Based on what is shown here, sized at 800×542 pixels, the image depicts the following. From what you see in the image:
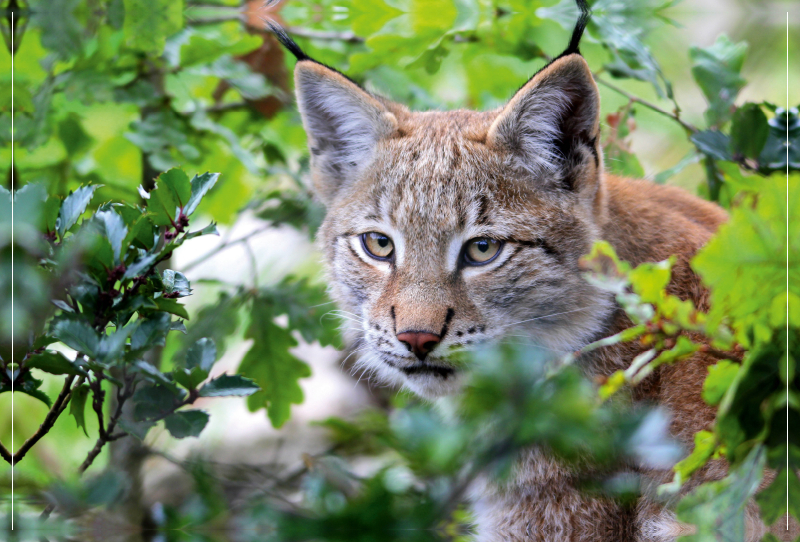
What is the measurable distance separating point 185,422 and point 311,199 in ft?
6.94

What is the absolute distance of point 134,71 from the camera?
10.4 ft

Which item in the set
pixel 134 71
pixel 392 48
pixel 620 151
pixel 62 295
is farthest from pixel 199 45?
pixel 620 151

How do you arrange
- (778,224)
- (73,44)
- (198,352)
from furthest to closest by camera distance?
(73,44), (198,352), (778,224)

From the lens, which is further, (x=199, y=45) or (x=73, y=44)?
(x=199, y=45)

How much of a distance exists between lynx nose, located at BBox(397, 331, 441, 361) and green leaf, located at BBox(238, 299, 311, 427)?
3.49 ft

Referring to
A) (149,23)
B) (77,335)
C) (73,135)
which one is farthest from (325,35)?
(77,335)

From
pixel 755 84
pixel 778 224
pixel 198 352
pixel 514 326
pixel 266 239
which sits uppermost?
pixel 778 224

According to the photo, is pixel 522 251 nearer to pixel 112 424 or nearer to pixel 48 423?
pixel 112 424

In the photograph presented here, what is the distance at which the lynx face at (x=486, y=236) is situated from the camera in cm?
240

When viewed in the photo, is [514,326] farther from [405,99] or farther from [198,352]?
[405,99]

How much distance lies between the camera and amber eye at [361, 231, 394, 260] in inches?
107

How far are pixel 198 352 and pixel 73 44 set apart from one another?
1657 mm

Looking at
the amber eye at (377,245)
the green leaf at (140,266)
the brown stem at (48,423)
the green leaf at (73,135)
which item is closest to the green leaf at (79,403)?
the brown stem at (48,423)

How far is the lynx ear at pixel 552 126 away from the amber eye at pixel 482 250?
1.09 ft
